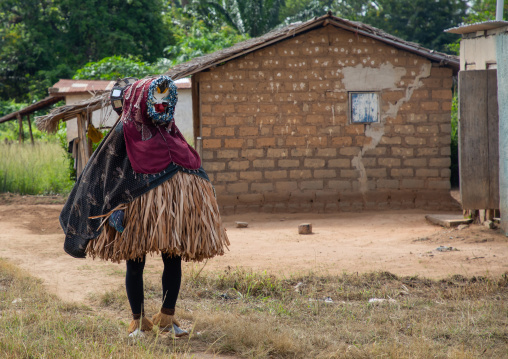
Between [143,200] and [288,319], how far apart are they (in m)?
1.41

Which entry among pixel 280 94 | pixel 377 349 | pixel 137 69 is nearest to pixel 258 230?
pixel 280 94

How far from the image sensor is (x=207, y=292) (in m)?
4.90

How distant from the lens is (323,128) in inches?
389

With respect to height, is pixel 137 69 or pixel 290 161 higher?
pixel 137 69

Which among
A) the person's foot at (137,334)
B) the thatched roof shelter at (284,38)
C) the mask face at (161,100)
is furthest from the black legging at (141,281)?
the thatched roof shelter at (284,38)

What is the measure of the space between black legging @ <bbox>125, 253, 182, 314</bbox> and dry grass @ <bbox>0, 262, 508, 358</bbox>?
9.0 inches

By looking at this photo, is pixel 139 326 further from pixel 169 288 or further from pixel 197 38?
pixel 197 38

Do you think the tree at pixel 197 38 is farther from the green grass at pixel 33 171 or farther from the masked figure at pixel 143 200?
the masked figure at pixel 143 200

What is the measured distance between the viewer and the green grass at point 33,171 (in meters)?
12.9

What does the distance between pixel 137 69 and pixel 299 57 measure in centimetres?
977

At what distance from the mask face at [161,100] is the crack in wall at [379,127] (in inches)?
269

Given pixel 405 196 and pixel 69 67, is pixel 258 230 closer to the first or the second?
pixel 405 196

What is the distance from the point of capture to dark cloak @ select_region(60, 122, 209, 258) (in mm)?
3402

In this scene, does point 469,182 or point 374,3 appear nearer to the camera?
point 469,182
